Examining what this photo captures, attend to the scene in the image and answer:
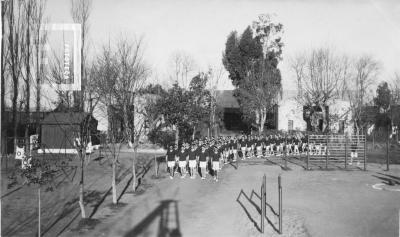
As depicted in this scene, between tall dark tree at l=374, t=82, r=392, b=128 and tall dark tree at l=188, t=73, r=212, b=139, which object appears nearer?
tall dark tree at l=188, t=73, r=212, b=139

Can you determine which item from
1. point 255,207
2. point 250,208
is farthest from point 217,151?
point 250,208

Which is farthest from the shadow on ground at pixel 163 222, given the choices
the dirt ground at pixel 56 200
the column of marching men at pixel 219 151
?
the column of marching men at pixel 219 151

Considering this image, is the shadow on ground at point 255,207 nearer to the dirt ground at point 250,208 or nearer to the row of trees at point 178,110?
the dirt ground at point 250,208

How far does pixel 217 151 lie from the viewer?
21.4 metres

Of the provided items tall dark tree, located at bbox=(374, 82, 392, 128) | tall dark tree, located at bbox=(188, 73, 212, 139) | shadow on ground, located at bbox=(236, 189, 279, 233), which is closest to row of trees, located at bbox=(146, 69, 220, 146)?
tall dark tree, located at bbox=(188, 73, 212, 139)

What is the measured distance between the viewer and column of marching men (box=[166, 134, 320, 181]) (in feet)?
70.1

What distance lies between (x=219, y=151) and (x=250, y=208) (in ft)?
27.7

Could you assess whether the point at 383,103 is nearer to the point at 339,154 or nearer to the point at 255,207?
the point at 339,154

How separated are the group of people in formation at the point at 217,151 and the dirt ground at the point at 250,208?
0.81 meters

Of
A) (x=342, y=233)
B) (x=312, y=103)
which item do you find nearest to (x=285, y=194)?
(x=342, y=233)

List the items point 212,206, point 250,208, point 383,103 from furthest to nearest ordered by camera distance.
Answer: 1. point 383,103
2. point 212,206
3. point 250,208

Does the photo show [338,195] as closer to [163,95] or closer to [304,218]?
[304,218]

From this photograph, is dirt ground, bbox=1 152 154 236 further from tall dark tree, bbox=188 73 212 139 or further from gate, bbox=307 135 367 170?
gate, bbox=307 135 367 170

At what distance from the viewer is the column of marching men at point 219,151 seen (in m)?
21.4
